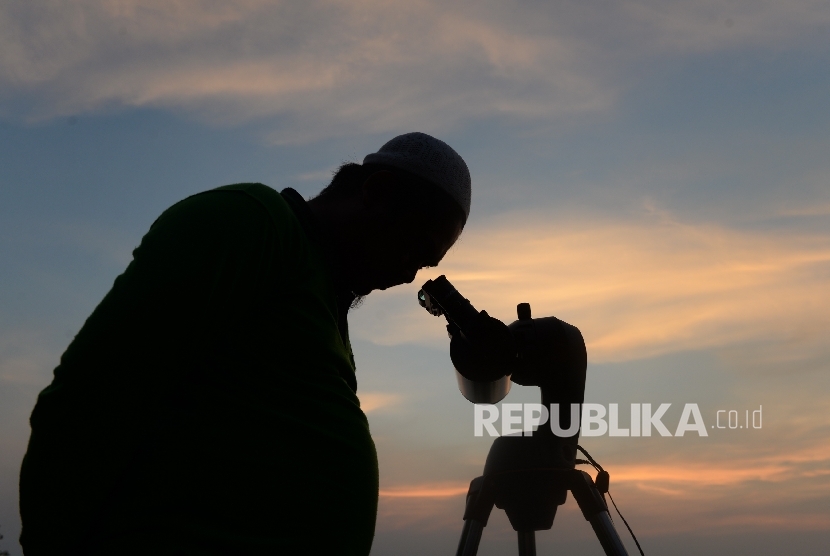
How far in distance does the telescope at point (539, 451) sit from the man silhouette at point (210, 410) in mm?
1347

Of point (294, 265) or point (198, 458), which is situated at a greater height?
point (294, 265)

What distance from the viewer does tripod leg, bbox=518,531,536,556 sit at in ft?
9.87

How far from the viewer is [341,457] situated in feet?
4.74

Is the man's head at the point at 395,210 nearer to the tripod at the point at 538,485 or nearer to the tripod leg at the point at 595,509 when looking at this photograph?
the tripod at the point at 538,485

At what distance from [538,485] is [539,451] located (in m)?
0.14

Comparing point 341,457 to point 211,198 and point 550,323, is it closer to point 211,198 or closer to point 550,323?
point 211,198

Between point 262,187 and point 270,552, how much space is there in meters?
0.72

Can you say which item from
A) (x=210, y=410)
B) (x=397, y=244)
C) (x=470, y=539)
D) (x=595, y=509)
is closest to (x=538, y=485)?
(x=595, y=509)

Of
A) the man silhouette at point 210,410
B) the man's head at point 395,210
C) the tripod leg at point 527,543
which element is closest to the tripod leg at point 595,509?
the tripod leg at point 527,543

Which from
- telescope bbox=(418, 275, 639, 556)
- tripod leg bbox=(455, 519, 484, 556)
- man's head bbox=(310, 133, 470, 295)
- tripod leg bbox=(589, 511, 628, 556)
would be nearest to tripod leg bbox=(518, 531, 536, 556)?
telescope bbox=(418, 275, 639, 556)

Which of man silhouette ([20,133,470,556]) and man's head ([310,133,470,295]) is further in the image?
man's head ([310,133,470,295])

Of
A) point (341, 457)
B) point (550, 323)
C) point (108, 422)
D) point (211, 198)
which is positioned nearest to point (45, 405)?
point (108, 422)

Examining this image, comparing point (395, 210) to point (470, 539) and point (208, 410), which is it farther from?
point (470, 539)

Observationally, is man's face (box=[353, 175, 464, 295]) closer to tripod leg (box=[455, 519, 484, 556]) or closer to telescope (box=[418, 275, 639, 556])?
telescope (box=[418, 275, 639, 556])
